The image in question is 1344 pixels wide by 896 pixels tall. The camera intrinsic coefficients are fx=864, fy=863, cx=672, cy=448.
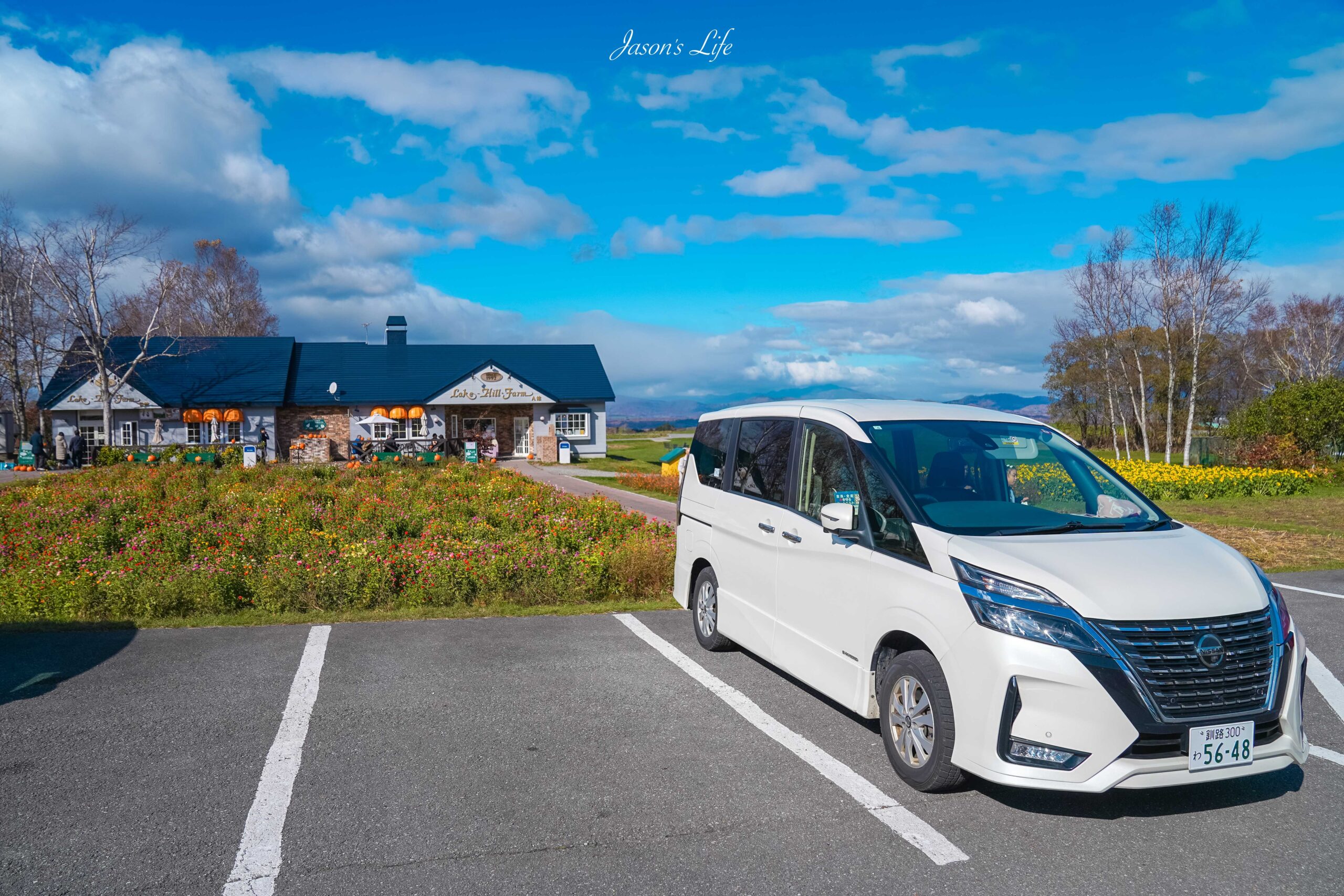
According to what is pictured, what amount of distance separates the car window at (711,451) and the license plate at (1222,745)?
3739mm

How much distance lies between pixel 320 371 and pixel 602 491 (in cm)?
2526

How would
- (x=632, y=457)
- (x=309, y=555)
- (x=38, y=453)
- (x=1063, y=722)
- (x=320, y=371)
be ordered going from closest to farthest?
(x=1063, y=722) → (x=309, y=555) → (x=38, y=453) → (x=320, y=371) → (x=632, y=457)

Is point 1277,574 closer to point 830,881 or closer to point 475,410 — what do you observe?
point 830,881

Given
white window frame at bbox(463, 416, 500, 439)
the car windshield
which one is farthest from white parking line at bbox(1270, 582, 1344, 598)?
white window frame at bbox(463, 416, 500, 439)

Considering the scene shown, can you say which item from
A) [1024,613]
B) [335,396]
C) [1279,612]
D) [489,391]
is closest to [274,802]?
[1024,613]

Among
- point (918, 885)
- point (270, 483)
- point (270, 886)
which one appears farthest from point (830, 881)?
point (270, 483)

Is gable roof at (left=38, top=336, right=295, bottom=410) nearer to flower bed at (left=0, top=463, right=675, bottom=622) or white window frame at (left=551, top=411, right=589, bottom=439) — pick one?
white window frame at (left=551, top=411, right=589, bottom=439)

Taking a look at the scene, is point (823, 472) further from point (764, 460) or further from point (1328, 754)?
point (1328, 754)

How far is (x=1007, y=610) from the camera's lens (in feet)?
12.7

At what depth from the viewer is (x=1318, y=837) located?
385cm

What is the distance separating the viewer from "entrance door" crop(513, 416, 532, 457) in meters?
42.9

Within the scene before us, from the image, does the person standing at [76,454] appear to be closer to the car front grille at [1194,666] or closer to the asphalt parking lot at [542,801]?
the asphalt parking lot at [542,801]

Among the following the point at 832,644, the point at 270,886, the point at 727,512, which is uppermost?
the point at 727,512

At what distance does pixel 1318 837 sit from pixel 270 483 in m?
18.8
